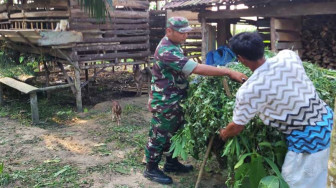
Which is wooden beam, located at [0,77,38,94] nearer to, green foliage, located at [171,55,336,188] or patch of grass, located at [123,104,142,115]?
patch of grass, located at [123,104,142,115]

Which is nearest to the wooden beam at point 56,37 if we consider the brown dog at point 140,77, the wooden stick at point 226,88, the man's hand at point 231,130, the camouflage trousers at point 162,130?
the brown dog at point 140,77

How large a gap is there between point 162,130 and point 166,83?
2.04 feet

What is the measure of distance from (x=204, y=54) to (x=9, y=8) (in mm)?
6893

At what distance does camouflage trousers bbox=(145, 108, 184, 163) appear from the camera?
4.06 metres

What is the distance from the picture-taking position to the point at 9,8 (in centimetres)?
1077

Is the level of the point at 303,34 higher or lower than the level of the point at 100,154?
higher

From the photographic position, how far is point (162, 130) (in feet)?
13.5

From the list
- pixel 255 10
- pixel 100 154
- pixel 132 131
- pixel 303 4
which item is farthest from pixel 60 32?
pixel 303 4

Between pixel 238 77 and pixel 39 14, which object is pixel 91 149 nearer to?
pixel 238 77

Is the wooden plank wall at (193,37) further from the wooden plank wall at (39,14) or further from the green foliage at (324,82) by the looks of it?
the green foliage at (324,82)

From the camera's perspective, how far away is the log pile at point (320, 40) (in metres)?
7.13

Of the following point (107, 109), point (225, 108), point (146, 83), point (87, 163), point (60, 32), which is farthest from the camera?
point (146, 83)

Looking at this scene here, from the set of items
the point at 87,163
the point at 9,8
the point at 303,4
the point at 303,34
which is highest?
the point at 9,8

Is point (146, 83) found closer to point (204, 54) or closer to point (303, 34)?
point (204, 54)
